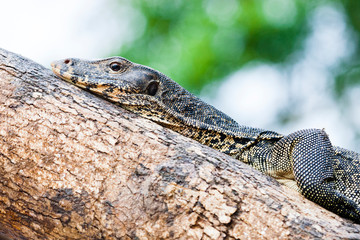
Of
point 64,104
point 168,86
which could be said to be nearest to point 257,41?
point 168,86

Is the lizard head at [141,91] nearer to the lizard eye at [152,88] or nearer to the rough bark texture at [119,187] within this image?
the lizard eye at [152,88]

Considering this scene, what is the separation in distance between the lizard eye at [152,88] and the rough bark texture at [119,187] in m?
1.19

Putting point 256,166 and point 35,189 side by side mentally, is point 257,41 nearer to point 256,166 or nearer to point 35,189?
point 256,166

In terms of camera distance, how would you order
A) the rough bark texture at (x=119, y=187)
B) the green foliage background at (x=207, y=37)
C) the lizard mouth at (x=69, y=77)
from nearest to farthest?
the rough bark texture at (x=119, y=187) < the lizard mouth at (x=69, y=77) < the green foliage background at (x=207, y=37)

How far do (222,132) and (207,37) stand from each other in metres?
7.28

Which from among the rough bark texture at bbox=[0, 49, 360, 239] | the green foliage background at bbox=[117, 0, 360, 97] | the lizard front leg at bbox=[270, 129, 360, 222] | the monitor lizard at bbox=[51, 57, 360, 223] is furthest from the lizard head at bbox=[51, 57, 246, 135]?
the green foliage background at bbox=[117, 0, 360, 97]

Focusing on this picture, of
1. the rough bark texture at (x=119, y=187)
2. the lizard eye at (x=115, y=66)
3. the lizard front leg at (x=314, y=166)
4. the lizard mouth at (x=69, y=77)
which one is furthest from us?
the lizard eye at (x=115, y=66)

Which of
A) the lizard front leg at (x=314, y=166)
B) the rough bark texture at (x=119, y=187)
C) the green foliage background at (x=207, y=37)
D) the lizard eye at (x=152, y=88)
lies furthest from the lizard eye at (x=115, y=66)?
the green foliage background at (x=207, y=37)

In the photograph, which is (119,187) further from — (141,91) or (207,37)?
(207,37)

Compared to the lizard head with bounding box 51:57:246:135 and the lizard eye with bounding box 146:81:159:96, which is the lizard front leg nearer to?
the lizard head with bounding box 51:57:246:135

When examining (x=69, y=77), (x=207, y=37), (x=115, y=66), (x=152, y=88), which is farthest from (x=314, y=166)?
(x=207, y=37)

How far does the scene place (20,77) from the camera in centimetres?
395

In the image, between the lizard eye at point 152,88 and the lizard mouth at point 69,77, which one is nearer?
the lizard mouth at point 69,77

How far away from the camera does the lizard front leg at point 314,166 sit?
13.2ft
